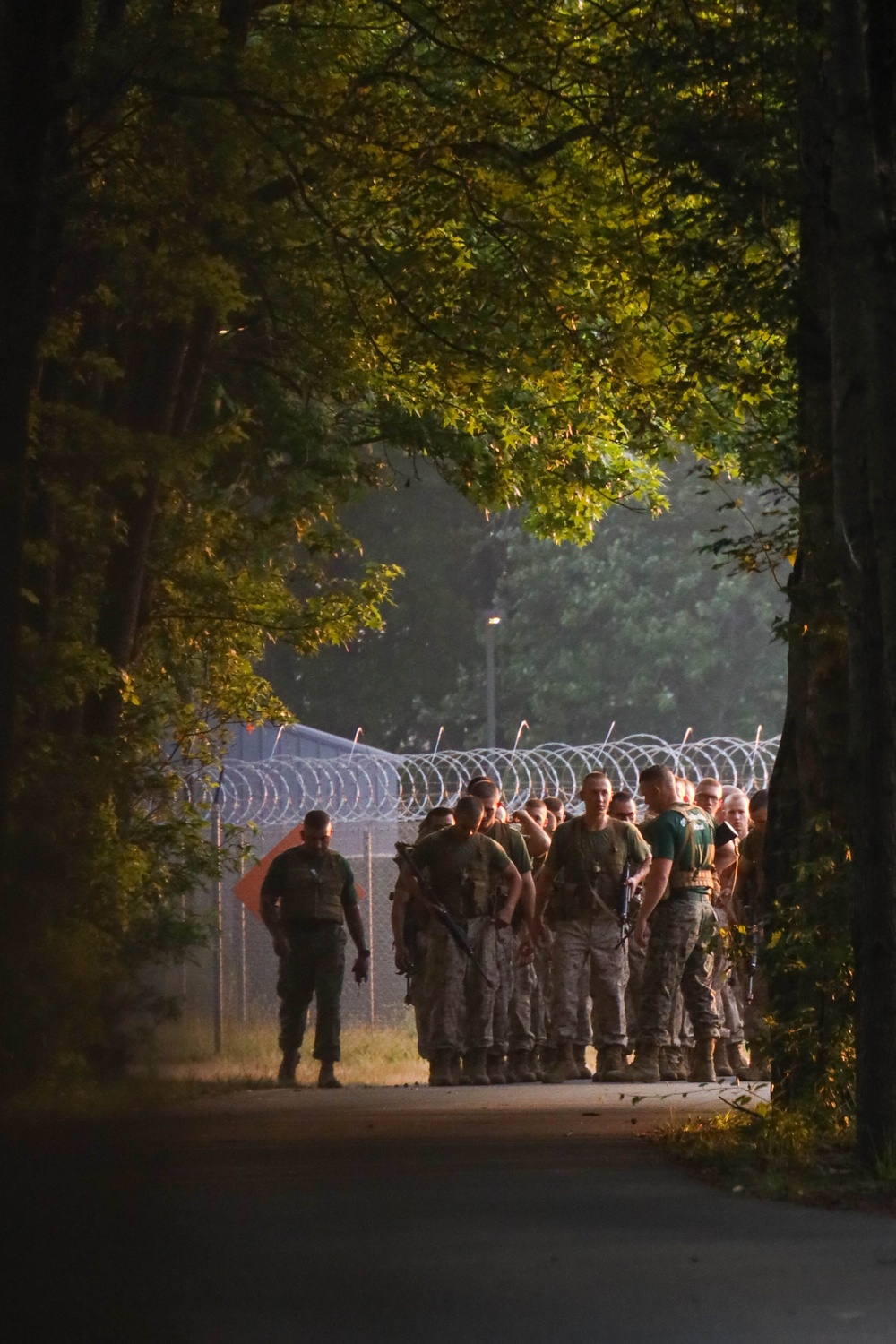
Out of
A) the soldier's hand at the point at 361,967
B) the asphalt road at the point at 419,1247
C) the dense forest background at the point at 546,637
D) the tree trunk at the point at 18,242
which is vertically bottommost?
the asphalt road at the point at 419,1247

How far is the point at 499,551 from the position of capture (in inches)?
2409

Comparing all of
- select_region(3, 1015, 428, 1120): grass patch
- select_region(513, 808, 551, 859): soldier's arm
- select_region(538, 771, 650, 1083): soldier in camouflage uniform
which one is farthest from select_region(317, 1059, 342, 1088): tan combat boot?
select_region(513, 808, 551, 859): soldier's arm

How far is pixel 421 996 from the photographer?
16891 millimetres

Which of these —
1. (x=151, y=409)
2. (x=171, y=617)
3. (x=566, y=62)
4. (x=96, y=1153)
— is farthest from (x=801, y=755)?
(x=171, y=617)

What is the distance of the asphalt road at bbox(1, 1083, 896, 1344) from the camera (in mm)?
5980

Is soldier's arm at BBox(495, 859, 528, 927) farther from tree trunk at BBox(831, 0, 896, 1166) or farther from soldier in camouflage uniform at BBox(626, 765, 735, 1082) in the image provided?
tree trunk at BBox(831, 0, 896, 1166)

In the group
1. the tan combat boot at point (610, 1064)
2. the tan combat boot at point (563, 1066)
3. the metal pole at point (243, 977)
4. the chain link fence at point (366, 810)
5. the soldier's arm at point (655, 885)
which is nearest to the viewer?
the soldier's arm at point (655, 885)

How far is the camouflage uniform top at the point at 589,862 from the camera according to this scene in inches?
641

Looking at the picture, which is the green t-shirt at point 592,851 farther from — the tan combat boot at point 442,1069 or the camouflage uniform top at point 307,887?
the camouflage uniform top at point 307,887

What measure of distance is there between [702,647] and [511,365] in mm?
43528

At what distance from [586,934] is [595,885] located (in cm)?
A: 32

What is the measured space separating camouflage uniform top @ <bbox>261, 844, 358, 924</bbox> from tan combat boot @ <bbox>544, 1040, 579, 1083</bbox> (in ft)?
5.96

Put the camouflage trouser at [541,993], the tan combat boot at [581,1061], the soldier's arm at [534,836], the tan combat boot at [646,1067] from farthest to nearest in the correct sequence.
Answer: the soldier's arm at [534,836] < the camouflage trouser at [541,993] < the tan combat boot at [581,1061] < the tan combat boot at [646,1067]

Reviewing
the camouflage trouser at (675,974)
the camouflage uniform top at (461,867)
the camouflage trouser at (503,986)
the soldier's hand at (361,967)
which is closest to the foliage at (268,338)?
the soldier's hand at (361,967)
